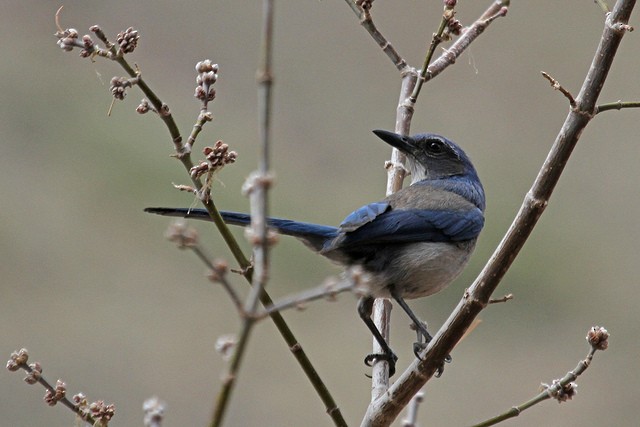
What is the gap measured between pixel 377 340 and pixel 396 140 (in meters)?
1.08

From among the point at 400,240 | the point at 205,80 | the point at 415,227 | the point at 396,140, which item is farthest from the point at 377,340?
the point at 205,80

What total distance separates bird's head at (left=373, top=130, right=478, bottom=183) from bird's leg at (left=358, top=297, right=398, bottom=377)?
103cm

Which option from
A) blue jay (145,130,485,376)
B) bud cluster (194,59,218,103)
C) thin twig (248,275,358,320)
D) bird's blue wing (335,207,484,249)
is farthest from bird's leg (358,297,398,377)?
thin twig (248,275,358,320)

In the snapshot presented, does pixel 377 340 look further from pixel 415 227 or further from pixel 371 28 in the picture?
pixel 371 28

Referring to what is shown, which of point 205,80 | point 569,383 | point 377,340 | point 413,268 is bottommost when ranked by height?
point 569,383

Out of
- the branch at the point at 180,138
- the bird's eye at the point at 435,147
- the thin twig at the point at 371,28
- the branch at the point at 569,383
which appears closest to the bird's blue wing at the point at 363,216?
the thin twig at the point at 371,28

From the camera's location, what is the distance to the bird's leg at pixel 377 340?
343 cm

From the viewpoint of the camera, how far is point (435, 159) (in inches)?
190

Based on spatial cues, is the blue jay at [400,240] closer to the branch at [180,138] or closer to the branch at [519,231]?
the branch at [519,231]

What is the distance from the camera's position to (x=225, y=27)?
15359mm

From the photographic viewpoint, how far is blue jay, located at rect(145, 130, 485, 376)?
3816mm

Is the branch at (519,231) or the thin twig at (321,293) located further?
the branch at (519,231)

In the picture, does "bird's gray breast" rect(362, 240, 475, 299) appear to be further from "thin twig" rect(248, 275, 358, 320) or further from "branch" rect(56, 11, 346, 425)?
"thin twig" rect(248, 275, 358, 320)

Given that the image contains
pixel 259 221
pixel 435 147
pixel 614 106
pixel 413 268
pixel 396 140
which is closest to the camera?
pixel 259 221
